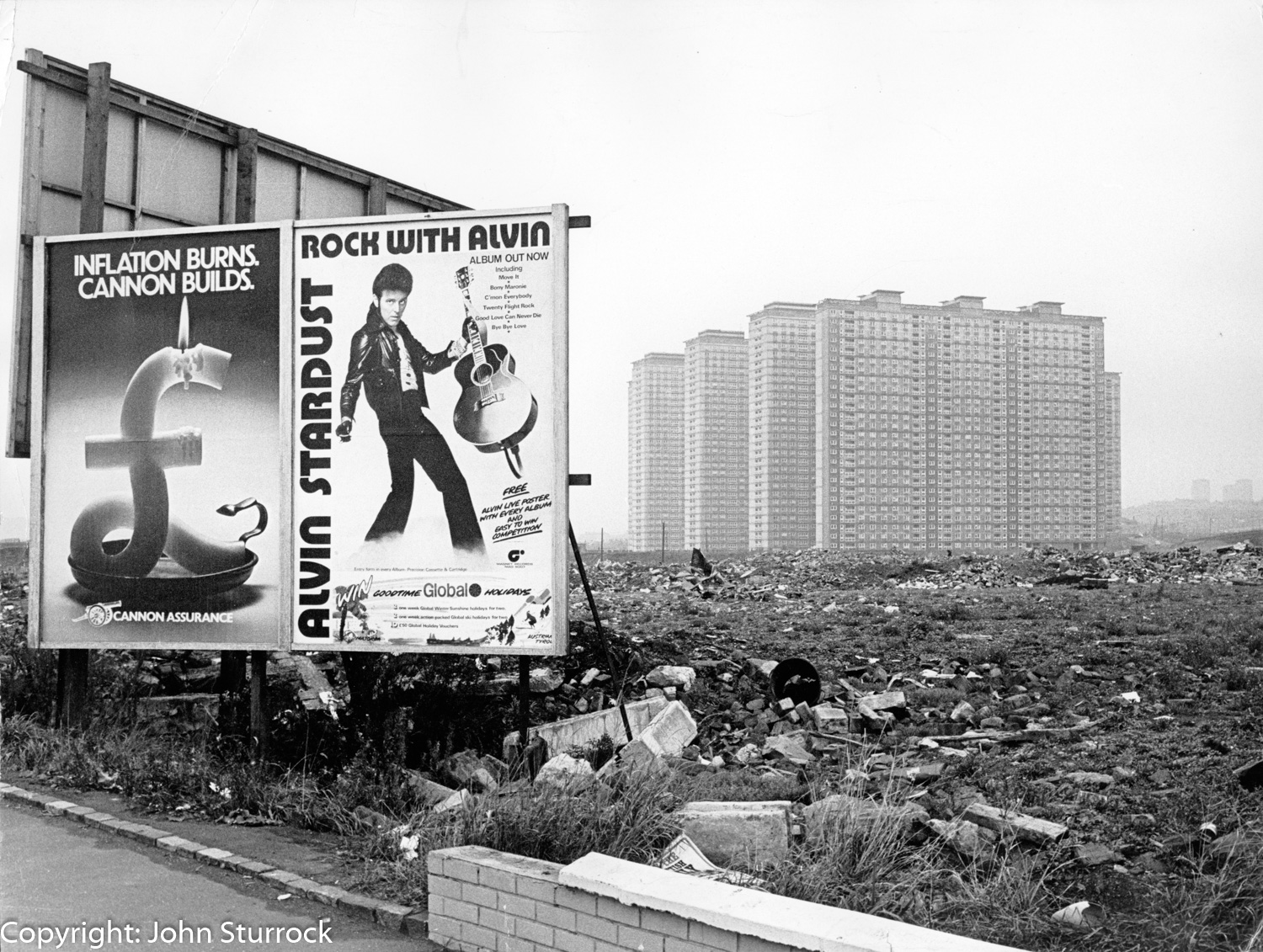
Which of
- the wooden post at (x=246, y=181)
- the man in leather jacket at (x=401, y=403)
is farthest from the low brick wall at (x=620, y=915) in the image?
the wooden post at (x=246, y=181)

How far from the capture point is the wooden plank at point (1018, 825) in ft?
18.0

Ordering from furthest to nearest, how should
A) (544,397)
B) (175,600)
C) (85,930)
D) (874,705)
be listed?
(874,705) < (175,600) < (544,397) < (85,930)

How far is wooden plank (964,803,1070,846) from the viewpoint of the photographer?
216 inches

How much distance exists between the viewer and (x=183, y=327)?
7832 mm

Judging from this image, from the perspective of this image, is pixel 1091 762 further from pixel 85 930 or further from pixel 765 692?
pixel 85 930

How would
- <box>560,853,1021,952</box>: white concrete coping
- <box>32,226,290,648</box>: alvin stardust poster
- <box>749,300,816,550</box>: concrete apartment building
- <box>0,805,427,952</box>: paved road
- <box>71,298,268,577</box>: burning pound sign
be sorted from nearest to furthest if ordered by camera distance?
<box>560,853,1021,952</box>: white concrete coping
<box>0,805,427,952</box>: paved road
<box>32,226,290,648</box>: alvin stardust poster
<box>71,298,268,577</box>: burning pound sign
<box>749,300,816,550</box>: concrete apartment building

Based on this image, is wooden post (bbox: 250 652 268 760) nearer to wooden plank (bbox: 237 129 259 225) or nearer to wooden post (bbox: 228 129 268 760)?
wooden post (bbox: 228 129 268 760)

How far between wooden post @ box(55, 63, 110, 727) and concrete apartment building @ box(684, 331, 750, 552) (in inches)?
2774

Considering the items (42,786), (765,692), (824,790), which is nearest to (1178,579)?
(765,692)

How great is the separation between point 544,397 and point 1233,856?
451 centimetres

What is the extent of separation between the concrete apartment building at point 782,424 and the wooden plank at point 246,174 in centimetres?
7105

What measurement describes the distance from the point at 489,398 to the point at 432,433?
45cm

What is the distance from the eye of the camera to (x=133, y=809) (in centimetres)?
663

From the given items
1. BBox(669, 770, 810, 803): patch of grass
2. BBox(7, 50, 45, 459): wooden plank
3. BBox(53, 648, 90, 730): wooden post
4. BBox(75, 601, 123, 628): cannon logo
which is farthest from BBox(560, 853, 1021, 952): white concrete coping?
BBox(7, 50, 45, 459): wooden plank
